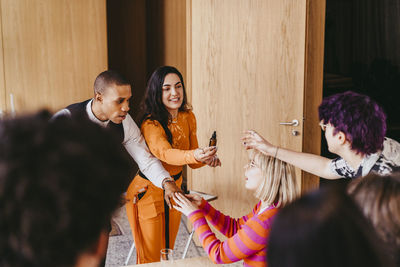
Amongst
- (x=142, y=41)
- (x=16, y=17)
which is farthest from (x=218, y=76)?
(x=142, y=41)

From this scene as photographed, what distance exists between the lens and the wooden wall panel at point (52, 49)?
134 inches

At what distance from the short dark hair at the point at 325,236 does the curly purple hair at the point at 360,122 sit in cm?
152

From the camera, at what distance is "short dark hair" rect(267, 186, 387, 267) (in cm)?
50

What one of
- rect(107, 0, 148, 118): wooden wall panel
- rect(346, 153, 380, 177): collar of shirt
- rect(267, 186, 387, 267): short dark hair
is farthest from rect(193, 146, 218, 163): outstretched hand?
rect(107, 0, 148, 118): wooden wall panel

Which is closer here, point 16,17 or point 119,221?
point 16,17

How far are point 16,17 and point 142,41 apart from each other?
1804 millimetres

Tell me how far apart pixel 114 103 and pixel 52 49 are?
155 cm

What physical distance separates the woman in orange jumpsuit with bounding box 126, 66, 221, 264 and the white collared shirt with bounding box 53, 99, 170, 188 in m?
0.03

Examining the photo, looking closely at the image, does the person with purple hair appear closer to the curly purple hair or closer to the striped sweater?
the curly purple hair

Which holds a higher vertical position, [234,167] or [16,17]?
[16,17]

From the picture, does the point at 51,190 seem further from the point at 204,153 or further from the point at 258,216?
the point at 204,153

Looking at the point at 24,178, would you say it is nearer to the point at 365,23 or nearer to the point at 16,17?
the point at 16,17

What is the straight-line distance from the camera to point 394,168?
1.91 metres

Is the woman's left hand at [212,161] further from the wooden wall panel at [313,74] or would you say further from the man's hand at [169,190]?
the wooden wall panel at [313,74]
